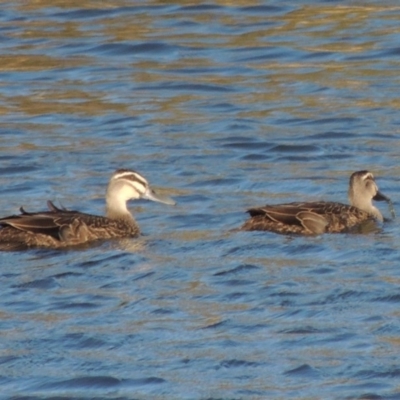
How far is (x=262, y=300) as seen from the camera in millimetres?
11719

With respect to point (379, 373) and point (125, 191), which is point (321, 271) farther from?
point (125, 191)

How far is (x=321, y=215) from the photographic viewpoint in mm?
14133

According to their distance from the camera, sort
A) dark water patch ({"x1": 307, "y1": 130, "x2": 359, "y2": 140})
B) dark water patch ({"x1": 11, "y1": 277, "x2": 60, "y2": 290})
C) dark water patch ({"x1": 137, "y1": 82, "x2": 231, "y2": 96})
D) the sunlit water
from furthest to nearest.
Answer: dark water patch ({"x1": 137, "y1": 82, "x2": 231, "y2": 96}), dark water patch ({"x1": 307, "y1": 130, "x2": 359, "y2": 140}), dark water patch ({"x1": 11, "y1": 277, "x2": 60, "y2": 290}), the sunlit water

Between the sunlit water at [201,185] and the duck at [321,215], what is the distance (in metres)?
0.15

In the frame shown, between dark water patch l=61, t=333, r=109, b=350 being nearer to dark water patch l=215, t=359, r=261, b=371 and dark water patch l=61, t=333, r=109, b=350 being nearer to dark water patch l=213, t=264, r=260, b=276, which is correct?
dark water patch l=215, t=359, r=261, b=371

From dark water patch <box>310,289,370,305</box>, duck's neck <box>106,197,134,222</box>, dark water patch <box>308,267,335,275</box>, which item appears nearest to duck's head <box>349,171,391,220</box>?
duck's neck <box>106,197,134,222</box>

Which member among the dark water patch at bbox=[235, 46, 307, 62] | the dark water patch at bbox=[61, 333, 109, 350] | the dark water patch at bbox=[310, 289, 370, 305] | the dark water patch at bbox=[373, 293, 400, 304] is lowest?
the dark water patch at bbox=[373, 293, 400, 304]

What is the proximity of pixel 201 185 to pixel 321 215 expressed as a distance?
2.11 m

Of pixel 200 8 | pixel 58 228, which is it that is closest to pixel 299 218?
pixel 58 228

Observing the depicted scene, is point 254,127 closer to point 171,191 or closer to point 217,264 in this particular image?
point 171,191

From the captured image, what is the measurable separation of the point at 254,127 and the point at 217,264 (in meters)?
5.95

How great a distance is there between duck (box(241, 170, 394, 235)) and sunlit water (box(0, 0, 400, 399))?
5.9 inches

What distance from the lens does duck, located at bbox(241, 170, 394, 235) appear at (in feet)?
45.6

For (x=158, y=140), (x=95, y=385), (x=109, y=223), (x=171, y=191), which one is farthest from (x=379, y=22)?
(x=95, y=385)
